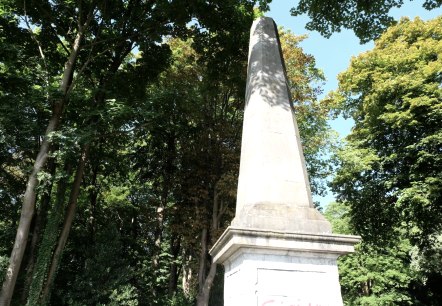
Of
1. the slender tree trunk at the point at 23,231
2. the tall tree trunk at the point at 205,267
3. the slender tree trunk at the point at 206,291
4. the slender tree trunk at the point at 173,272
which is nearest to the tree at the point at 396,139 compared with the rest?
the tall tree trunk at the point at 205,267

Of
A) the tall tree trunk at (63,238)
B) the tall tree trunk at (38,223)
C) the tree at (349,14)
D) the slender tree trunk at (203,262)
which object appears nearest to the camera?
the tree at (349,14)

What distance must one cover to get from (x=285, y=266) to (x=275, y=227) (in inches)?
18.5

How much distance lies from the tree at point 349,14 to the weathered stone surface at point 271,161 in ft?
16.7

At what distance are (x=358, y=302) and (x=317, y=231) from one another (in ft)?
67.0

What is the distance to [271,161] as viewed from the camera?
490 centimetres

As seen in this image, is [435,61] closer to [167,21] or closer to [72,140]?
[167,21]

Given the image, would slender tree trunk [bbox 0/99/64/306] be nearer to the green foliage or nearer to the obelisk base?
the obelisk base

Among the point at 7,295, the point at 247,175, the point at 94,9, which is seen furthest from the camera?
the point at 94,9

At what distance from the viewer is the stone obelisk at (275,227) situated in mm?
3852

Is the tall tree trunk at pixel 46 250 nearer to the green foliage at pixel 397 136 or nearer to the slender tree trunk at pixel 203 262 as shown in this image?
the slender tree trunk at pixel 203 262

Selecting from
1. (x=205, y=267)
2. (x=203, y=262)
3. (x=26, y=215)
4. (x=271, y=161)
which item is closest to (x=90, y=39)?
(x=26, y=215)

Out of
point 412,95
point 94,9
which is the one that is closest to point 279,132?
point 94,9

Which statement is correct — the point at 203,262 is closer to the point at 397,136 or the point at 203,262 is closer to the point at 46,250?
the point at 46,250

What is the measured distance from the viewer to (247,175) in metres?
4.98
